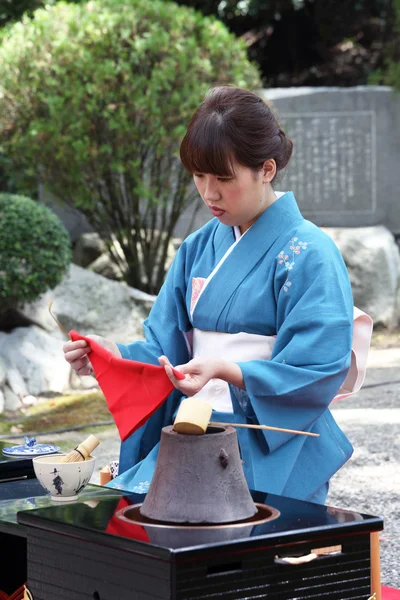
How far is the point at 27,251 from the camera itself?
8.23m

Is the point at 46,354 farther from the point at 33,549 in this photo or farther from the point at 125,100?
the point at 33,549

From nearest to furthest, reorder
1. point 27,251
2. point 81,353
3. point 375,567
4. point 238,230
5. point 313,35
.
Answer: point 375,567
point 81,353
point 238,230
point 27,251
point 313,35

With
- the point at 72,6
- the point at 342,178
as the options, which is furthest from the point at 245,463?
the point at 342,178

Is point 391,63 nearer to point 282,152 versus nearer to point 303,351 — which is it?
point 282,152

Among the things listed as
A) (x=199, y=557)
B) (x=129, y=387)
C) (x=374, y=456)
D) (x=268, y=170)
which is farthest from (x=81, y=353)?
(x=374, y=456)

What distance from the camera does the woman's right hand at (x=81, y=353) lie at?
2.86 m

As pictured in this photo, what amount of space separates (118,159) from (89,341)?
6.82 m

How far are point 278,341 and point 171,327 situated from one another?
0.54 m

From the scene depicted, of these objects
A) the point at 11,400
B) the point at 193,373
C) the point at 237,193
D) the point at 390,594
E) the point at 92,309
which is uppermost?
the point at 237,193

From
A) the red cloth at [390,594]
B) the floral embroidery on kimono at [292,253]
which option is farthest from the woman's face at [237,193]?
the red cloth at [390,594]

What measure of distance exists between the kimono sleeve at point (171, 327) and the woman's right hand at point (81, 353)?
0.19m

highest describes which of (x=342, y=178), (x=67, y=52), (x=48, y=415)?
(x=67, y=52)

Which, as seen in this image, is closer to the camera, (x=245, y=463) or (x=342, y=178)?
(x=245, y=463)

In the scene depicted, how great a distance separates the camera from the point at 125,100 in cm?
935
